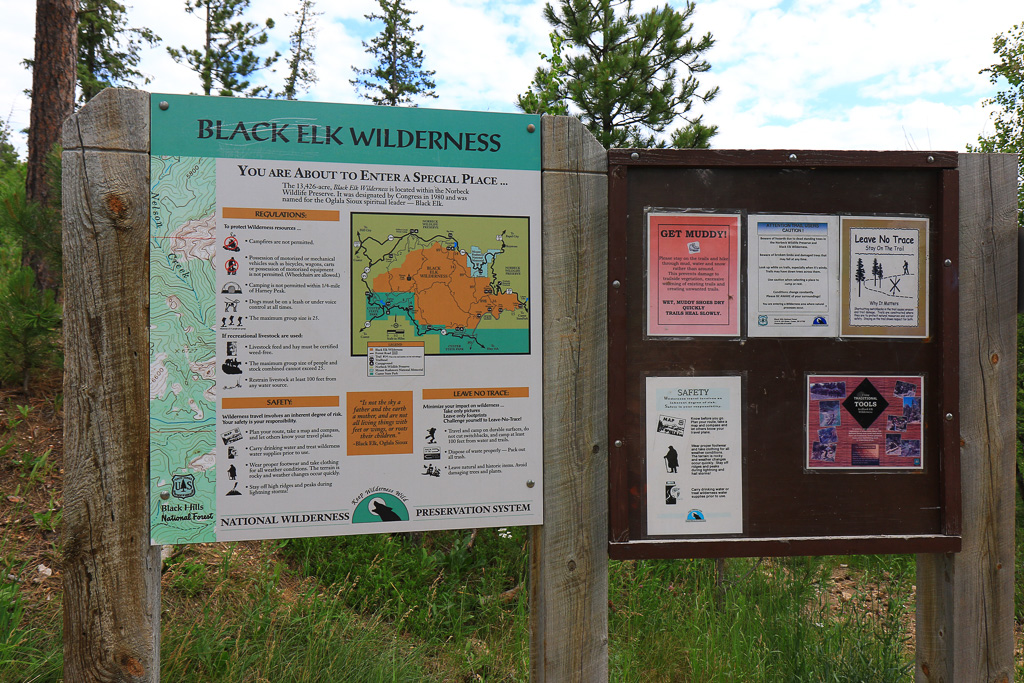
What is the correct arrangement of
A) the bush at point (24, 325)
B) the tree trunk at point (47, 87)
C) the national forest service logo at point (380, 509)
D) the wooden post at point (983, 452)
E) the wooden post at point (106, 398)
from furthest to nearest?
the tree trunk at point (47, 87) < the bush at point (24, 325) < the wooden post at point (983, 452) < the national forest service logo at point (380, 509) < the wooden post at point (106, 398)

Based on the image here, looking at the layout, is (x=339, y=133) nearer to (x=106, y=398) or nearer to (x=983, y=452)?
(x=106, y=398)

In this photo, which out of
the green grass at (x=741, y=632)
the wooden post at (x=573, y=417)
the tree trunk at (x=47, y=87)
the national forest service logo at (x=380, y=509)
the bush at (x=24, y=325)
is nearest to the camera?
the national forest service logo at (x=380, y=509)

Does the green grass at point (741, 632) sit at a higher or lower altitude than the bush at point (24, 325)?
lower

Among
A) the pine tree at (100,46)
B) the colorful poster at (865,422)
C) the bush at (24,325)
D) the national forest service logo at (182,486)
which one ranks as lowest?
the national forest service logo at (182,486)

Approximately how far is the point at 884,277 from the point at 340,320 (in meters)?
1.99

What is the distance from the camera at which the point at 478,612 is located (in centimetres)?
374

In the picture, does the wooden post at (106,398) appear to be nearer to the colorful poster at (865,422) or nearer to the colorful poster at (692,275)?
the colorful poster at (692,275)

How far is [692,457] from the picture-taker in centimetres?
224

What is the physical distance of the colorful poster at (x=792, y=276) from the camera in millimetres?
2279

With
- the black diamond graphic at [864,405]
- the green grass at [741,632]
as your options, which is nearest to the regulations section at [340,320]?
the black diamond graphic at [864,405]

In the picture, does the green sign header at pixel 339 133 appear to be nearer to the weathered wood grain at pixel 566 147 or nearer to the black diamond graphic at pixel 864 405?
the weathered wood grain at pixel 566 147

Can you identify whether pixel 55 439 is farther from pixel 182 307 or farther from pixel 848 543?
pixel 848 543

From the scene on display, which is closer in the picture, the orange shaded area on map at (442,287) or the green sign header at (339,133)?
the green sign header at (339,133)

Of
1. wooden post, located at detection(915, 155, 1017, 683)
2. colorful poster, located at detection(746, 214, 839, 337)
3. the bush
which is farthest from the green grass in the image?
the bush
